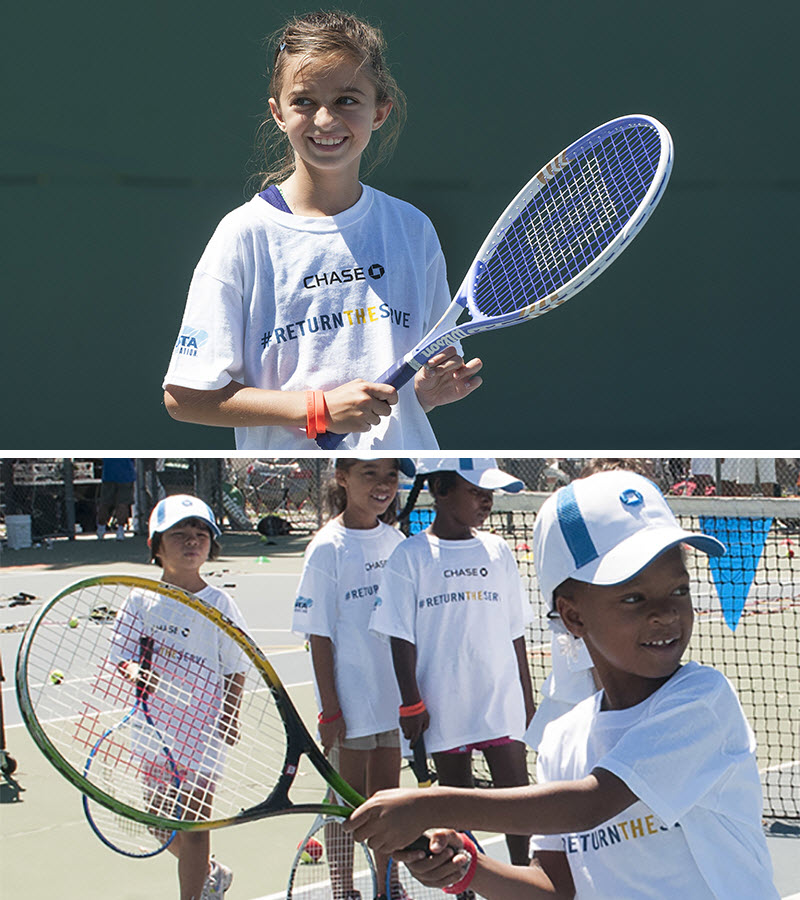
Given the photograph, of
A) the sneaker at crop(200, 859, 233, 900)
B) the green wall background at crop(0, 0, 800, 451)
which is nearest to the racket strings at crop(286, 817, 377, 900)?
the sneaker at crop(200, 859, 233, 900)

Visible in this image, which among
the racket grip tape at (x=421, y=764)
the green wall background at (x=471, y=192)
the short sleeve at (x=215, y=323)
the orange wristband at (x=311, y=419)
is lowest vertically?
the racket grip tape at (x=421, y=764)

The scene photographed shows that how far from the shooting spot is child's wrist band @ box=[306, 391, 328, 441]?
136cm

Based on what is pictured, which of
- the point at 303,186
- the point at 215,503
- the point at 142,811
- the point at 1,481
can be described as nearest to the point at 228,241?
the point at 303,186

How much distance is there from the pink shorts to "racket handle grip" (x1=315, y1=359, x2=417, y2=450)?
462mm

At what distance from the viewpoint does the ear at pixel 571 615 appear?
1.18 metres

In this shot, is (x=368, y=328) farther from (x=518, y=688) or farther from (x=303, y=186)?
(x=518, y=688)

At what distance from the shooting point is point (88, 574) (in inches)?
51.6

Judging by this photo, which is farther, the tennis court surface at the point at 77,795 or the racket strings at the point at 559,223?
the racket strings at the point at 559,223

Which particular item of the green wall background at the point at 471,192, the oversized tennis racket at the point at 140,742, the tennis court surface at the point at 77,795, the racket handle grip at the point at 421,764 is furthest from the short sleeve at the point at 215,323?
the green wall background at the point at 471,192

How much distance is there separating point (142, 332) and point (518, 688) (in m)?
4.66

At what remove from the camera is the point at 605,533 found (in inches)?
45.0

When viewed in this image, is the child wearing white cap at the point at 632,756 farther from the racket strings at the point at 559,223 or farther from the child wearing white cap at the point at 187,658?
the racket strings at the point at 559,223

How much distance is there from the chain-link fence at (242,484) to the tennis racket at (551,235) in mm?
164

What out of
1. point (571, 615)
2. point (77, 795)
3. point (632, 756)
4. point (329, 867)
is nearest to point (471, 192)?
point (77, 795)
